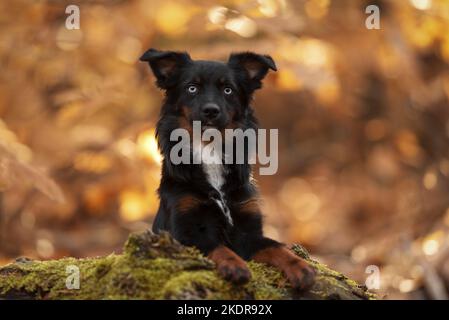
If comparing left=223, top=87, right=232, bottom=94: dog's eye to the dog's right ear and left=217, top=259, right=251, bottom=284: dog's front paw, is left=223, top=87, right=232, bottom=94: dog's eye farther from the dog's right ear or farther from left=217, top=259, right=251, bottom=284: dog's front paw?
left=217, top=259, right=251, bottom=284: dog's front paw

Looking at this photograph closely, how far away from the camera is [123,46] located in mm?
11570

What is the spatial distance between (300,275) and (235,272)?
476 mm

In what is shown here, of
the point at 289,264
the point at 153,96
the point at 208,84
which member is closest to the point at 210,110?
the point at 208,84

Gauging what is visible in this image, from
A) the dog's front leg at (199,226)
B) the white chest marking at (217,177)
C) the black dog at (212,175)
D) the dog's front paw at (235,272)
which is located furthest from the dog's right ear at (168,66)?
the dog's front paw at (235,272)

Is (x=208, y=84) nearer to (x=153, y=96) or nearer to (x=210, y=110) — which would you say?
(x=210, y=110)

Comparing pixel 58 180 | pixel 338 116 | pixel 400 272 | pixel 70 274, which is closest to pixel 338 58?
pixel 338 116

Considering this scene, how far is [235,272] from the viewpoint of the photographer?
4836 millimetres

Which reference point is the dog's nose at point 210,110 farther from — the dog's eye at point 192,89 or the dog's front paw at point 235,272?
the dog's front paw at point 235,272

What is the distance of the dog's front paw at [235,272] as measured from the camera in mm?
4828

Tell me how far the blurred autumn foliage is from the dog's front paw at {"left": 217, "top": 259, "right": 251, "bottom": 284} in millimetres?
5017

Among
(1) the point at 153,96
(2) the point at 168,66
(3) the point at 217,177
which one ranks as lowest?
(3) the point at 217,177

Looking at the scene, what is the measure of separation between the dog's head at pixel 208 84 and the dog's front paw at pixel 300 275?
1.39 meters

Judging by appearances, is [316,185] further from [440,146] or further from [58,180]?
[58,180]

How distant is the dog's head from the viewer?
5980 mm
